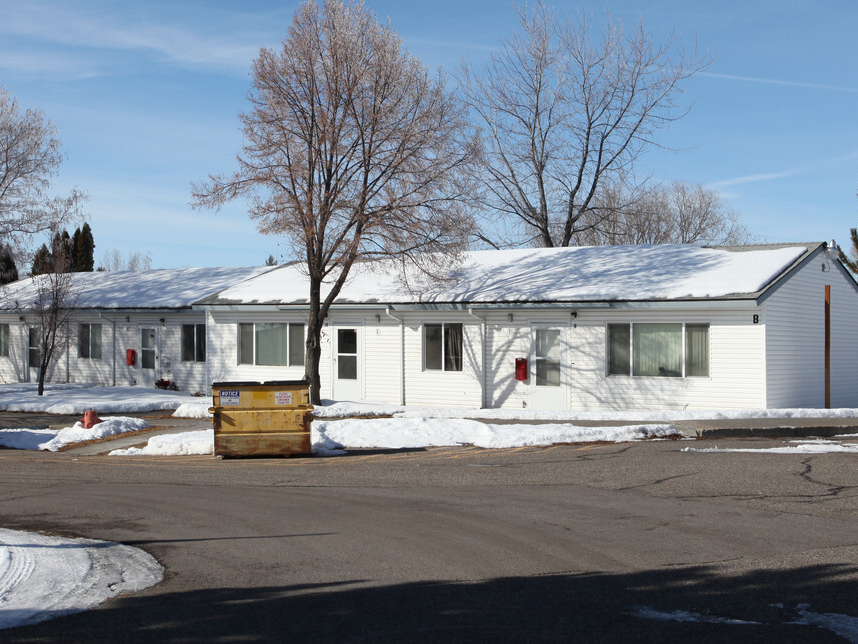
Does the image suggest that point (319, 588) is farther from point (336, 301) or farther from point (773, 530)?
point (336, 301)

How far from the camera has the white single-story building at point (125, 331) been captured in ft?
101

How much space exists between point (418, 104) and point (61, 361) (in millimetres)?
19418

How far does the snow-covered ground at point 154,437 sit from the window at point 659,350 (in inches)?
66.0

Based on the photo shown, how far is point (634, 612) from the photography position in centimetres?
588

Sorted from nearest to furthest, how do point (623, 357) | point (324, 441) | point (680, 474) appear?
point (680, 474) → point (324, 441) → point (623, 357)

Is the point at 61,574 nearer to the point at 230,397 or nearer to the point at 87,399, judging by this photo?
the point at 230,397

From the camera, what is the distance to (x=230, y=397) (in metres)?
15.3

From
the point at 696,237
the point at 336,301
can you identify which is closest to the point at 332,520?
the point at 336,301

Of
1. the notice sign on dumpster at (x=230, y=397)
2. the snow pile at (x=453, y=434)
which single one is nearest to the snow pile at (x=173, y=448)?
the notice sign on dumpster at (x=230, y=397)

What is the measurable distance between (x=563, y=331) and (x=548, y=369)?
3.54 ft

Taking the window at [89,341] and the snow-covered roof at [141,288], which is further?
the window at [89,341]

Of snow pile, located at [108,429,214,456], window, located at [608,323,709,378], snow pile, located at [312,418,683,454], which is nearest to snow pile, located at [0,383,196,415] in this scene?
snow pile, located at [108,429,214,456]

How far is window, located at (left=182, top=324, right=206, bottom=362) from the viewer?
99.1 ft

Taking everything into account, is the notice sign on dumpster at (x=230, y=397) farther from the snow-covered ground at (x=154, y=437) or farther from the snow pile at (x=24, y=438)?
the snow pile at (x=24, y=438)
